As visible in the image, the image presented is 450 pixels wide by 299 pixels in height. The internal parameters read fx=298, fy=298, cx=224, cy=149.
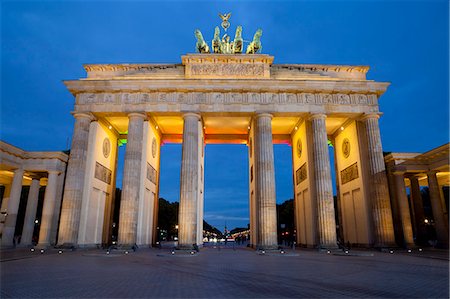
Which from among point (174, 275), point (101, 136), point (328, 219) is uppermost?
point (101, 136)

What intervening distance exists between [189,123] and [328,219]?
15252 mm

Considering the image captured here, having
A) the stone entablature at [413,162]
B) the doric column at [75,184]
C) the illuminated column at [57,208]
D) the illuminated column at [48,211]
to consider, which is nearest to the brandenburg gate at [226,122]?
the doric column at [75,184]

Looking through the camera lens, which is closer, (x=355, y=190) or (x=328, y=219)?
(x=328, y=219)

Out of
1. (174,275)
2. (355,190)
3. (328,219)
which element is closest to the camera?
(174,275)

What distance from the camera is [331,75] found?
30766 millimetres

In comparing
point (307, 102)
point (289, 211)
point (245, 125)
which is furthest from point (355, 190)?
point (289, 211)

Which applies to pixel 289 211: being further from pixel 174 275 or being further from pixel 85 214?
pixel 174 275

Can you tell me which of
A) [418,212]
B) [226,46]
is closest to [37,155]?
[226,46]

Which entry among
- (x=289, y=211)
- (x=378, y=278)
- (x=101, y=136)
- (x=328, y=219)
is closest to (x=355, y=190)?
(x=328, y=219)

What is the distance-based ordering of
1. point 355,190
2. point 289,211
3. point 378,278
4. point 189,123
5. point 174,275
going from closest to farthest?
point 378,278
point 174,275
point 189,123
point 355,190
point 289,211

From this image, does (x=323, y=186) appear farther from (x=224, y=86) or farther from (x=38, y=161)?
(x=38, y=161)

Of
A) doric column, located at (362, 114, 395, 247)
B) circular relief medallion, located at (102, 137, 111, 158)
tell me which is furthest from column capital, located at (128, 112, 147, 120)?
doric column, located at (362, 114, 395, 247)

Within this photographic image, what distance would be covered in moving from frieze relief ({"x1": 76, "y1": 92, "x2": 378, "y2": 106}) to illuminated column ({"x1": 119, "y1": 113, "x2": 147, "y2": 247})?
211 cm

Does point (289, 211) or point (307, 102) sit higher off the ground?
point (307, 102)
